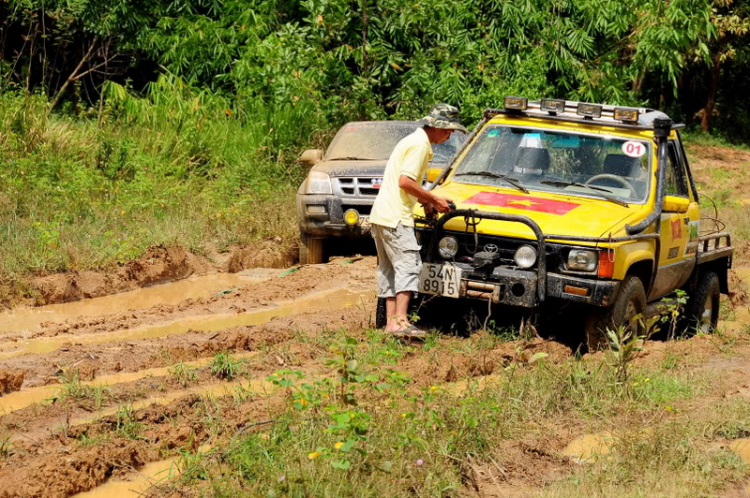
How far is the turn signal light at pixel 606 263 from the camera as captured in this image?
6.92 metres

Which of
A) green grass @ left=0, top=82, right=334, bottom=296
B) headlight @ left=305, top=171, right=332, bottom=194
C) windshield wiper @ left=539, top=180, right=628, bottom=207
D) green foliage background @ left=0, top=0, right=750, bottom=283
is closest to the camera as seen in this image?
windshield wiper @ left=539, top=180, right=628, bottom=207

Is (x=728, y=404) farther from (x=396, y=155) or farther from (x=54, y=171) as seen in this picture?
(x=54, y=171)

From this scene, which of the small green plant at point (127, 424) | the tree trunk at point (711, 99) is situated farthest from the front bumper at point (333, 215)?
the tree trunk at point (711, 99)

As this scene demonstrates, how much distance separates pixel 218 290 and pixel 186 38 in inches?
323

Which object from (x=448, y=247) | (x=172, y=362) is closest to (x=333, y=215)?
(x=448, y=247)

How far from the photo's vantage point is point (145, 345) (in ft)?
25.0

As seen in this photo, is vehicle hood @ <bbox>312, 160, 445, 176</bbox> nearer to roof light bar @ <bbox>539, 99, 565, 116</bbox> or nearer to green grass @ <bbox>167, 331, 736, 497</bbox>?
roof light bar @ <bbox>539, 99, 565, 116</bbox>

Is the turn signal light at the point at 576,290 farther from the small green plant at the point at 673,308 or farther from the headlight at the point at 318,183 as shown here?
the headlight at the point at 318,183

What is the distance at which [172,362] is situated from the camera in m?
7.12

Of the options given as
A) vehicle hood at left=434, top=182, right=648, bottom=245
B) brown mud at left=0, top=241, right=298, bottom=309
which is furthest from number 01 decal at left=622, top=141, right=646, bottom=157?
brown mud at left=0, top=241, right=298, bottom=309

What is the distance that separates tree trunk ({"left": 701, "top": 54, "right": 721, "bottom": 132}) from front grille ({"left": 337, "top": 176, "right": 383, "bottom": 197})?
1856 centimetres

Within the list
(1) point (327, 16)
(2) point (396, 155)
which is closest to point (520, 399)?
(2) point (396, 155)

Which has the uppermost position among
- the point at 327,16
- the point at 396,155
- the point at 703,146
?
the point at 327,16

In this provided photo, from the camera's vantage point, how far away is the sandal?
7238mm
